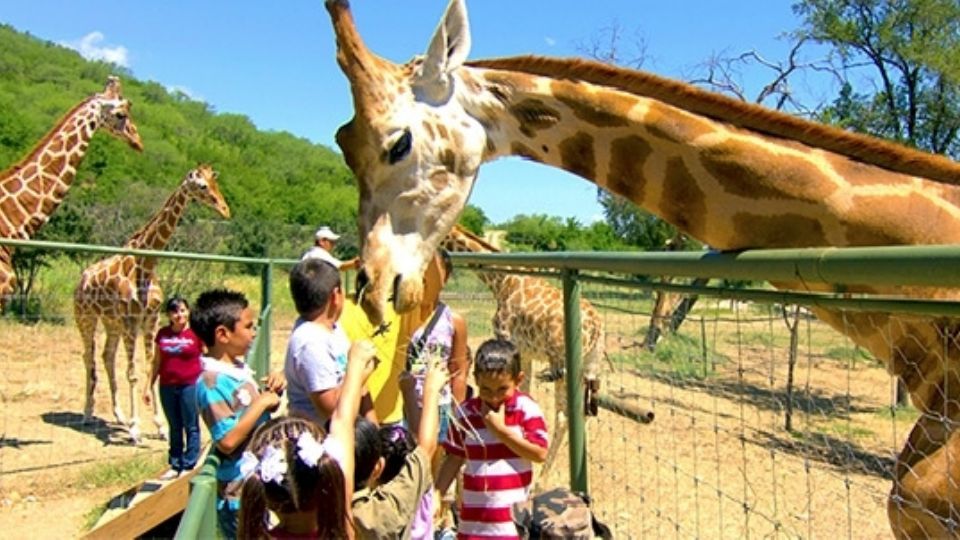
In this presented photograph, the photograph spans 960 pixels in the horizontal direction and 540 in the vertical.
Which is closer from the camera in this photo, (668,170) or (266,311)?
(668,170)

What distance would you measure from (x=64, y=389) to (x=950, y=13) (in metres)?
14.8

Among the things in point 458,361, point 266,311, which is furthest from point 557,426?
point 458,361

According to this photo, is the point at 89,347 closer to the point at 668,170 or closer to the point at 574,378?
the point at 574,378

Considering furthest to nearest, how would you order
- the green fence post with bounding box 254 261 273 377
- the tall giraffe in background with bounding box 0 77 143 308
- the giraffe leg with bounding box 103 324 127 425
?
the giraffe leg with bounding box 103 324 127 425
the tall giraffe in background with bounding box 0 77 143 308
the green fence post with bounding box 254 261 273 377

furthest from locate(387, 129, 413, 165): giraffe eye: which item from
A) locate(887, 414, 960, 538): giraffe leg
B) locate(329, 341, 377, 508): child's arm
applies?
locate(887, 414, 960, 538): giraffe leg

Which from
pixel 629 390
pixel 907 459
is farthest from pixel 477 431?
pixel 629 390

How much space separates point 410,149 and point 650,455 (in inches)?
172

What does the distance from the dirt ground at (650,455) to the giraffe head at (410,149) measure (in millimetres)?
1203

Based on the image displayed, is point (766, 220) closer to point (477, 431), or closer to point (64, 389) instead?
point (477, 431)

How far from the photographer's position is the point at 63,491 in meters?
6.31

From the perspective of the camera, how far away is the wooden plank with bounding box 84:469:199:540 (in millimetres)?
4711

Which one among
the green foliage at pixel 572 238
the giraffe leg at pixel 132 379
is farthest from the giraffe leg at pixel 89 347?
the green foliage at pixel 572 238

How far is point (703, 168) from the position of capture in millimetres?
2285

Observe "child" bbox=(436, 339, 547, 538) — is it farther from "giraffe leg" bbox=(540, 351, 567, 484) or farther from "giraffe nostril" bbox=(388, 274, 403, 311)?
"giraffe leg" bbox=(540, 351, 567, 484)
